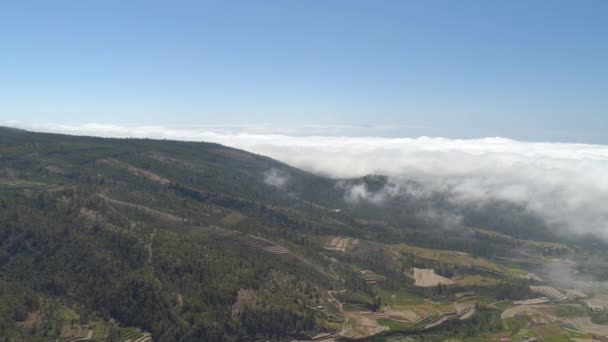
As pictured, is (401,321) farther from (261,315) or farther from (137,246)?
(137,246)

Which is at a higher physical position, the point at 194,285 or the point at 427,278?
the point at 194,285

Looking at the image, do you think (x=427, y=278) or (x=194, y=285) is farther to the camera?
(x=427, y=278)

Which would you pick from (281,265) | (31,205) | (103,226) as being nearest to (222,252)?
(281,265)

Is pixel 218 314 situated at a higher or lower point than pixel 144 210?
lower

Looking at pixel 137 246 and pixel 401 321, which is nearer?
pixel 401 321

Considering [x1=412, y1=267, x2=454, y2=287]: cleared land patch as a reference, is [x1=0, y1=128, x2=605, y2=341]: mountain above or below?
above

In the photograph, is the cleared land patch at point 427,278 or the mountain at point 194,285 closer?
the mountain at point 194,285

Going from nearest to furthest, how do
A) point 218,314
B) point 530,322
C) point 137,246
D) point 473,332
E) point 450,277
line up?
point 218,314
point 473,332
point 530,322
point 137,246
point 450,277

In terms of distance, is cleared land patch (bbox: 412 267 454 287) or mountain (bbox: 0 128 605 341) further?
cleared land patch (bbox: 412 267 454 287)

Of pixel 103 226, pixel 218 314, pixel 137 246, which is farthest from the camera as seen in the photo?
pixel 103 226

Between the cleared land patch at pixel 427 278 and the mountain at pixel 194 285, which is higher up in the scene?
the mountain at pixel 194 285
